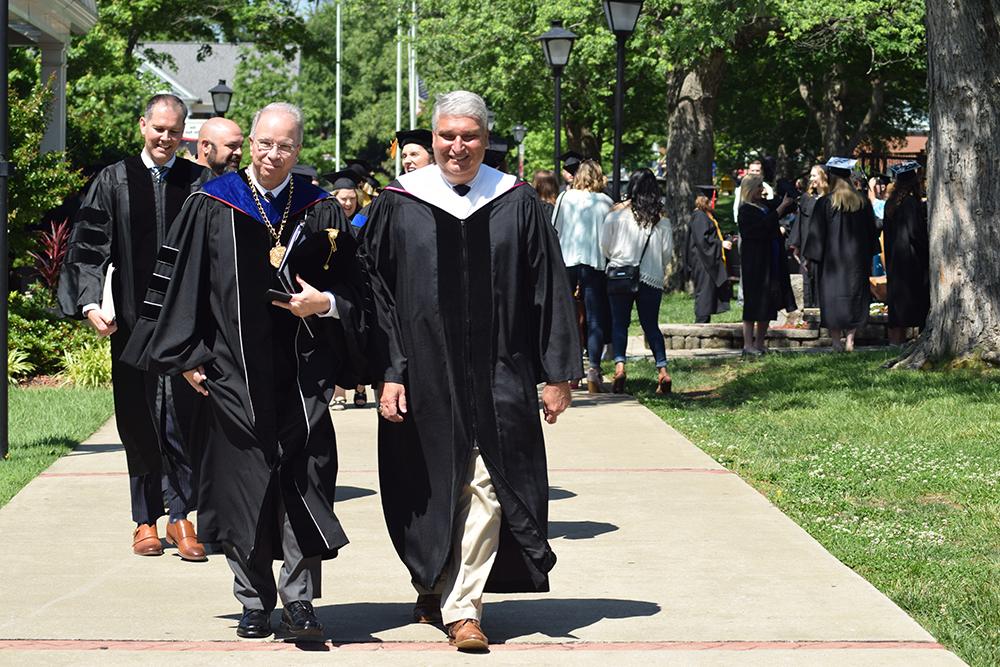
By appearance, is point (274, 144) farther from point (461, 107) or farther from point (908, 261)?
point (908, 261)

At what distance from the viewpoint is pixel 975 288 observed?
1430 cm

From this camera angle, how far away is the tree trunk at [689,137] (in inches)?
1185

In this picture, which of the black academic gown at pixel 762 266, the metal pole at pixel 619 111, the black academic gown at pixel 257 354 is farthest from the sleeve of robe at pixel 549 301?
the black academic gown at pixel 762 266

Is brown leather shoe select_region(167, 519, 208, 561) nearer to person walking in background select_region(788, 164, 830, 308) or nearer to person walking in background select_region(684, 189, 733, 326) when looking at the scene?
person walking in background select_region(788, 164, 830, 308)

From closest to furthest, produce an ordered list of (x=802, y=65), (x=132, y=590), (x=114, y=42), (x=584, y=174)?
1. (x=132, y=590)
2. (x=584, y=174)
3. (x=114, y=42)
4. (x=802, y=65)

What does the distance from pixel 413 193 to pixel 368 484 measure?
12.6ft

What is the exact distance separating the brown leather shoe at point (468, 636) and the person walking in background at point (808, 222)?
1146 cm

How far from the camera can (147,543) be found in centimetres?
754

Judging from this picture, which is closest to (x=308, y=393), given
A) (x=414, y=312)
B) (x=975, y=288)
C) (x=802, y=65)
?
(x=414, y=312)

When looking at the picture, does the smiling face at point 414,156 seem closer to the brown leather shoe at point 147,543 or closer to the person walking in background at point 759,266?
the brown leather shoe at point 147,543

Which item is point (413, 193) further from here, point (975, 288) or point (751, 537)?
point (975, 288)

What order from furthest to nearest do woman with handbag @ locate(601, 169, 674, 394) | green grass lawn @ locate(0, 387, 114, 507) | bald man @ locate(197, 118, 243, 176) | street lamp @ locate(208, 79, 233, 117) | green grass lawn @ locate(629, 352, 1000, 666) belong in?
1. street lamp @ locate(208, 79, 233, 117)
2. woman with handbag @ locate(601, 169, 674, 394)
3. green grass lawn @ locate(0, 387, 114, 507)
4. bald man @ locate(197, 118, 243, 176)
5. green grass lawn @ locate(629, 352, 1000, 666)

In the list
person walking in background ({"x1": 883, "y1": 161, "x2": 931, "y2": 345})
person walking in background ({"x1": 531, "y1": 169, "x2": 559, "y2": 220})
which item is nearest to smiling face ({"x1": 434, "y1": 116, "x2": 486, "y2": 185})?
person walking in background ({"x1": 531, "y1": 169, "x2": 559, "y2": 220})

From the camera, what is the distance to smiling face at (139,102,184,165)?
24.6ft
